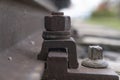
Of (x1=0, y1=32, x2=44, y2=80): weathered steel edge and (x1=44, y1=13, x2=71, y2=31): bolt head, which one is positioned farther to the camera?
(x1=44, y1=13, x2=71, y2=31): bolt head

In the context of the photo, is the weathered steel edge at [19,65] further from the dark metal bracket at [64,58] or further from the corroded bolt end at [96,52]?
the corroded bolt end at [96,52]

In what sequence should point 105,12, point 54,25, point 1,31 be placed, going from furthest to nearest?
point 105,12 → point 54,25 → point 1,31

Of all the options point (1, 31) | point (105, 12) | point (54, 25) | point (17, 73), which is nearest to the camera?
point (17, 73)

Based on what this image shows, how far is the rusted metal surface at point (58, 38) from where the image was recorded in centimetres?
102

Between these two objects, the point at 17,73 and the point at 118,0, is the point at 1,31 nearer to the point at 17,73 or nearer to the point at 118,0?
the point at 17,73

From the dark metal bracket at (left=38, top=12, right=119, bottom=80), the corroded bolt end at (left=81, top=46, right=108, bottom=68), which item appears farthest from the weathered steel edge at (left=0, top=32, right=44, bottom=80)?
the corroded bolt end at (left=81, top=46, right=108, bottom=68)

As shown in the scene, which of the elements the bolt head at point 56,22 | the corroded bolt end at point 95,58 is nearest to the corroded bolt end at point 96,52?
the corroded bolt end at point 95,58

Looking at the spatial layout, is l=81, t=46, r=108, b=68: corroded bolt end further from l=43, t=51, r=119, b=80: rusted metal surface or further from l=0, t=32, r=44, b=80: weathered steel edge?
l=0, t=32, r=44, b=80: weathered steel edge

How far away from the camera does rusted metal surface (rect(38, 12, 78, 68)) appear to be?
1.02 meters

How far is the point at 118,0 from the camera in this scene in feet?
60.3

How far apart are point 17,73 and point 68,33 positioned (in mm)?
297

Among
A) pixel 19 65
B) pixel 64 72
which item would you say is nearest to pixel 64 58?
pixel 64 72

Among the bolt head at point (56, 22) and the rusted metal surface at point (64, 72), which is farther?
the bolt head at point (56, 22)

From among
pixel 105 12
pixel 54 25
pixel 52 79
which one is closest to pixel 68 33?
pixel 54 25
